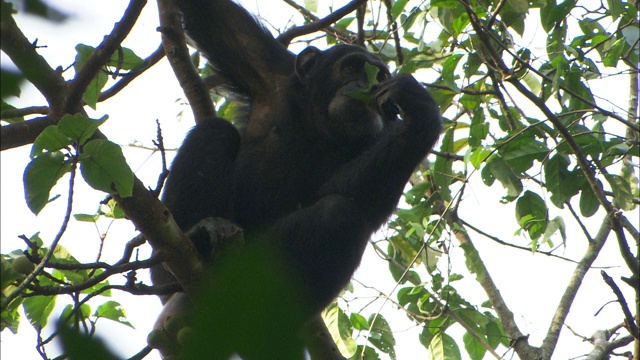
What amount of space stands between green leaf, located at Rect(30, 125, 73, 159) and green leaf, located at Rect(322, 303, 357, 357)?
3.57 m

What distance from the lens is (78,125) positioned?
2.42 metres

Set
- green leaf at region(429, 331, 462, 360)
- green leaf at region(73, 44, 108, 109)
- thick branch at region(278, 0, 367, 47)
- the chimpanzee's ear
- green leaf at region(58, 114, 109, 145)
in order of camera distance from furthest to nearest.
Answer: green leaf at region(429, 331, 462, 360) < the chimpanzee's ear < thick branch at region(278, 0, 367, 47) < green leaf at region(73, 44, 108, 109) < green leaf at region(58, 114, 109, 145)

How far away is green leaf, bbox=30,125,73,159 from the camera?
2.44m

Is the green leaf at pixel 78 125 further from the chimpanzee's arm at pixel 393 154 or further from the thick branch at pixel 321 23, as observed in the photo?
the thick branch at pixel 321 23

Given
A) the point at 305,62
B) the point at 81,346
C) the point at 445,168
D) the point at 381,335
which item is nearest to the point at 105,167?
the point at 81,346

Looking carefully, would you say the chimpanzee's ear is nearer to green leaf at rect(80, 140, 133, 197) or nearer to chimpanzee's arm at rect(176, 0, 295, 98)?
chimpanzee's arm at rect(176, 0, 295, 98)

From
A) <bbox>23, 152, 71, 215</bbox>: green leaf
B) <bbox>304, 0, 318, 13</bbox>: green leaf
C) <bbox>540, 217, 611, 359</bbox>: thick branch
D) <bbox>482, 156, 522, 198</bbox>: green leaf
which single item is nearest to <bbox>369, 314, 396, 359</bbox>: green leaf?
<bbox>540, 217, 611, 359</bbox>: thick branch

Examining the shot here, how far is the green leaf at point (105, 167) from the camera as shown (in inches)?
96.3

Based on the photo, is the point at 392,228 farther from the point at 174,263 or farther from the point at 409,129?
the point at 174,263

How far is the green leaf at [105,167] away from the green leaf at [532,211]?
3415mm

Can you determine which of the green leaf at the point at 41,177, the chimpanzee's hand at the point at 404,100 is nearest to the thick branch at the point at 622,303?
the green leaf at the point at 41,177

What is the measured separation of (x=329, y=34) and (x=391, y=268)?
97.0 inches

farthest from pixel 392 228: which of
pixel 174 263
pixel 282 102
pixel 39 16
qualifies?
pixel 39 16

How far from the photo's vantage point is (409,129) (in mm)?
4293
